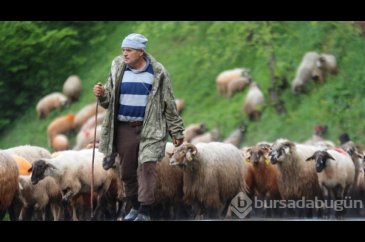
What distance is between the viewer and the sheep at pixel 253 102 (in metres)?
17.0

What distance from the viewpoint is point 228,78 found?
56.6ft

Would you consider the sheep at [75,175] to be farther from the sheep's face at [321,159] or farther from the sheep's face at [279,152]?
the sheep's face at [321,159]

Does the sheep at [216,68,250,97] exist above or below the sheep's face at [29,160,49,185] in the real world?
above

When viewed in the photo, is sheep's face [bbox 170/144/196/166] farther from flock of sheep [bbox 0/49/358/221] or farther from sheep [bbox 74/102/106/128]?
sheep [bbox 74/102/106/128]

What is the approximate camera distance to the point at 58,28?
1709cm

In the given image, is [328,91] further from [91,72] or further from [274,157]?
[91,72]

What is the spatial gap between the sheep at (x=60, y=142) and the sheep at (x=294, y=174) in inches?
139

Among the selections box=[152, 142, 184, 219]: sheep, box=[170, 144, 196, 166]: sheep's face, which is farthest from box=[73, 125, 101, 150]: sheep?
box=[170, 144, 196, 166]: sheep's face

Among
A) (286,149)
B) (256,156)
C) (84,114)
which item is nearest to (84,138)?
(84,114)

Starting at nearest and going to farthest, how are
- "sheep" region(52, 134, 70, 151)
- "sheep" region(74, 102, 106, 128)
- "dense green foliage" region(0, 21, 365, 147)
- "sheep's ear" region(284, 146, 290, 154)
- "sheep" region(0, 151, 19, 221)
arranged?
"sheep" region(0, 151, 19, 221) < "sheep's ear" region(284, 146, 290, 154) < "dense green foliage" region(0, 21, 365, 147) < "sheep" region(52, 134, 70, 151) < "sheep" region(74, 102, 106, 128)

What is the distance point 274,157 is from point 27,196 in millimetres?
3413

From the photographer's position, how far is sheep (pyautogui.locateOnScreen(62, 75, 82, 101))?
16734 mm

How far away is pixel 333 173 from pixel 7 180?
172 inches

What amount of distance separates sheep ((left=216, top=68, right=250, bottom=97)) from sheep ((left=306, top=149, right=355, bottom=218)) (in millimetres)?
2657
